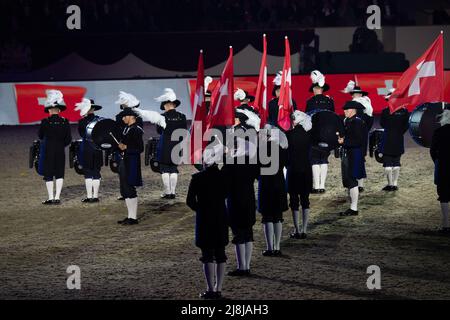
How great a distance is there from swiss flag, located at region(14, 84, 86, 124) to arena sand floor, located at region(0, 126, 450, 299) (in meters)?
9.99

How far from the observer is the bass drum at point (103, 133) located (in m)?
15.5

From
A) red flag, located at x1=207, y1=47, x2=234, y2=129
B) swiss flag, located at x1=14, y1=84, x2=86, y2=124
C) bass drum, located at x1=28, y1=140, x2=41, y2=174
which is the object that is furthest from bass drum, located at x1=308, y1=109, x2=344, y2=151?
swiss flag, located at x1=14, y1=84, x2=86, y2=124

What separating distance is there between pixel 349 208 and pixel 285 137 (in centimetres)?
340

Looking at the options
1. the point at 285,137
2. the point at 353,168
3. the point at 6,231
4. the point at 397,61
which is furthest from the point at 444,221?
the point at 397,61

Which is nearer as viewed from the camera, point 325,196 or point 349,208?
point 349,208

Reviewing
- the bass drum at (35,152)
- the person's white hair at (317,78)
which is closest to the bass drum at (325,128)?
the person's white hair at (317,78)

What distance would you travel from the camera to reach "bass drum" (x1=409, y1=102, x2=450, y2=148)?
53.8 ft

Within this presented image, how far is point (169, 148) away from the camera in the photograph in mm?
17500

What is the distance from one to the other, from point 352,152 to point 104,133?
173 inches

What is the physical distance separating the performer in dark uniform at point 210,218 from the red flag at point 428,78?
227 inches

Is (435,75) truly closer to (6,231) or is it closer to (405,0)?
(6,231)

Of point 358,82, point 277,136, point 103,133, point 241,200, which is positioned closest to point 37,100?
point 358,82

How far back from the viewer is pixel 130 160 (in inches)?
584

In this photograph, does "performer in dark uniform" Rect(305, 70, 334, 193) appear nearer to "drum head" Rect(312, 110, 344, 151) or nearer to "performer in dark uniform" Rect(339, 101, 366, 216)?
"performer in dark uniform" Rect(339, 101, 366, 216)
